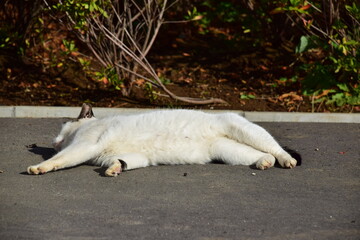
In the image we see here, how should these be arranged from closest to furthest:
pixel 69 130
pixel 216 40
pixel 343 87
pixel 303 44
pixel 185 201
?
pixel 185 201 < pixel 69 130 < pixel 343 87 < pixel 303 44 < pixel 216 40

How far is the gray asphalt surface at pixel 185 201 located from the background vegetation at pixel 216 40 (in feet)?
9.11

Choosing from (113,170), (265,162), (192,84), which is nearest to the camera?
(113,170)

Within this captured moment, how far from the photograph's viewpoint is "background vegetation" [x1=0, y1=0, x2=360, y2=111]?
30.9 feet

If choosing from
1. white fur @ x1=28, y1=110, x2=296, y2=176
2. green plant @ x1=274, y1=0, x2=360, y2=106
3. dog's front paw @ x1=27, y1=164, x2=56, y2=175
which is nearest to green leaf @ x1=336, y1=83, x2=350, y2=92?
green plant @ x1=274, y1=0, x2=360, y2=106

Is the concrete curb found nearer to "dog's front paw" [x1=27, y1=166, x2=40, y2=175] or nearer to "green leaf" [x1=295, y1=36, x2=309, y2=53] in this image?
"green leaf" [x1=295, y1=36, x2=309, y2=53]

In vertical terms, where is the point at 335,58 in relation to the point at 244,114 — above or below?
above

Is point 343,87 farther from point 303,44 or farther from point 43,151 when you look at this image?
point 43,151

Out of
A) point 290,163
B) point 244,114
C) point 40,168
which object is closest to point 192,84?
point 244,114

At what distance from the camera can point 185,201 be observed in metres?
4.94

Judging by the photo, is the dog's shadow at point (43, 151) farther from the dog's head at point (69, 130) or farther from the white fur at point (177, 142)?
the white fur at point (177, 142)

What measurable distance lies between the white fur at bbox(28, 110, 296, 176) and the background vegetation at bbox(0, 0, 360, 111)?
292 centimetres

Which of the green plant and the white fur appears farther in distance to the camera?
the green plant

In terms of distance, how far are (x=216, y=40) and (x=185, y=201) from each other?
26.0 ft

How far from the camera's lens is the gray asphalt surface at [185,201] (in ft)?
13.7
